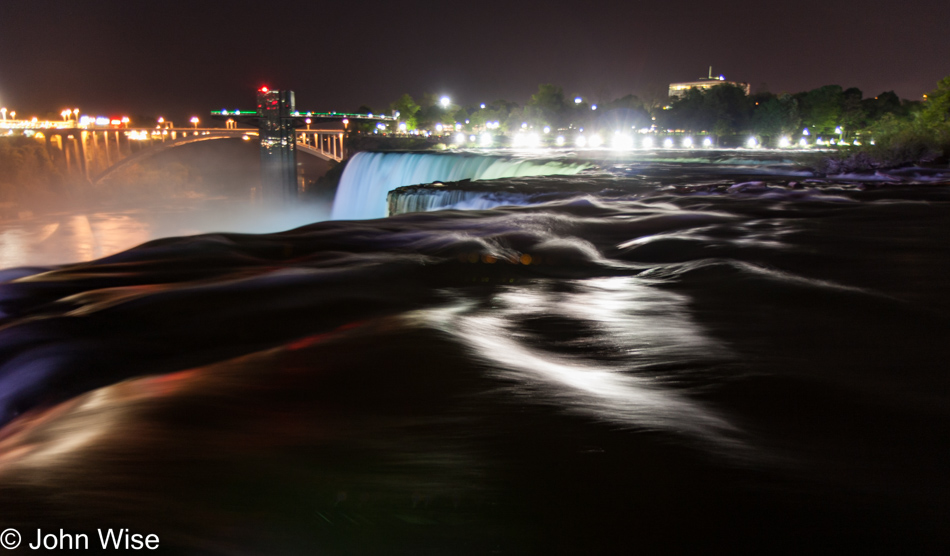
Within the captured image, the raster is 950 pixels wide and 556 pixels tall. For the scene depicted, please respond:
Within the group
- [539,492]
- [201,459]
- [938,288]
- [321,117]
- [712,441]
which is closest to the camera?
[539,492]

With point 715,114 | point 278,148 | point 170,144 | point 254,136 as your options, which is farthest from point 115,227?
point 715,114

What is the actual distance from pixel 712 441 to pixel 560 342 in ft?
6.97

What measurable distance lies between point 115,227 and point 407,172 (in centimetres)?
5460

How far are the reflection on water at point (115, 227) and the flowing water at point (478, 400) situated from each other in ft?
152

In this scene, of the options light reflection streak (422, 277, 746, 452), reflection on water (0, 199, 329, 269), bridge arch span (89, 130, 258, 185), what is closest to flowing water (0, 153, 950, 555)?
light reflection streak (422, 277, 746, 452)

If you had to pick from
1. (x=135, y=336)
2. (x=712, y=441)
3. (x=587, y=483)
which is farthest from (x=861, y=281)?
(x=135, y=336)

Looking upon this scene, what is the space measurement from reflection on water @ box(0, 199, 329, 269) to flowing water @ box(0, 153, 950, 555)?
46.3 m

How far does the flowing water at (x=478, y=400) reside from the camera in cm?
259

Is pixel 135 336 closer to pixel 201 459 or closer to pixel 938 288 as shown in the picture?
pixel 201 459

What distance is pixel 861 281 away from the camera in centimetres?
797

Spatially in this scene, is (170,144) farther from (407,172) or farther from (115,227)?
(407,172)

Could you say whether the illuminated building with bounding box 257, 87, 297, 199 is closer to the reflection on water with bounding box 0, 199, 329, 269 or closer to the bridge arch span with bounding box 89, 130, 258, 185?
the reflection on water with bounding box 0, 199, 329, 269

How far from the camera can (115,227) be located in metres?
71.8

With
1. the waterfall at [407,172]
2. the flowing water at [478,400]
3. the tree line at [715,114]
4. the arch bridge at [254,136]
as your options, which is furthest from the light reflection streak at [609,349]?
the tree line at [715,114]
